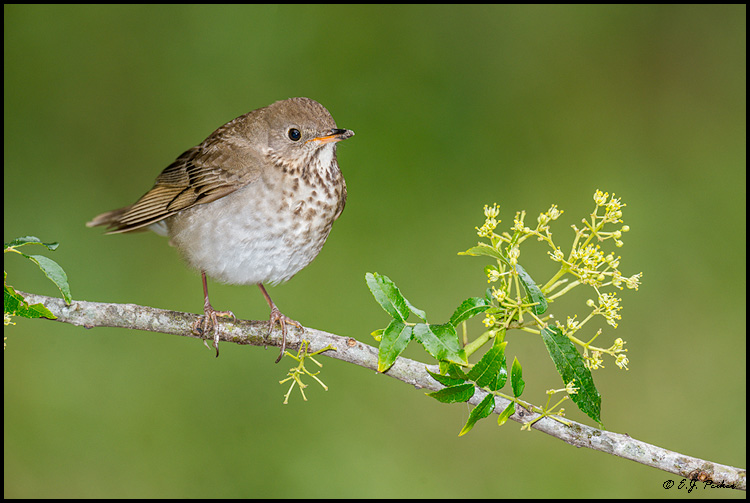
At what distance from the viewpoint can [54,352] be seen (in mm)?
5277

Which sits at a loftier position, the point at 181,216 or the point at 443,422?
the point at 181,216

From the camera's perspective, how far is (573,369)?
7.16 ft

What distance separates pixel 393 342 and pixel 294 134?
5.34 feet

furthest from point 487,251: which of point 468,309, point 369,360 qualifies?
point 369,360

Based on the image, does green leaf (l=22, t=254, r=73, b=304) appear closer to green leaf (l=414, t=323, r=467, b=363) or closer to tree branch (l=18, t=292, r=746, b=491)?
tree branch (l=18, t=292, r=746, b=491)

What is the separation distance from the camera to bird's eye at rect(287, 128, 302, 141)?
11.6 feet

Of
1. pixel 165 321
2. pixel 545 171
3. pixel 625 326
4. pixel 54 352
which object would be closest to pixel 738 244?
pixel 625 326

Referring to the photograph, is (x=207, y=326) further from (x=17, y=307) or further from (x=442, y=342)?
(x=442, y=342)

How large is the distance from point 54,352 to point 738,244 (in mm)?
5254

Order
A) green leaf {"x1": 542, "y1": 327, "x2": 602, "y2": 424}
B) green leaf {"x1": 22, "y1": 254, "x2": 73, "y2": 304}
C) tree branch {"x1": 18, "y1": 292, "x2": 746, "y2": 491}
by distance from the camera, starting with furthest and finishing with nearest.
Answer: green leaf {"x1": 22, "y1": 254, "x2": 73, "y2": 304}
tree branch {"x1": 18, "y1": 292, "x2": 746, "y2": 491}
green leaf {"x1": 542, "y1": 327, "x2": 602, "y2": 424}

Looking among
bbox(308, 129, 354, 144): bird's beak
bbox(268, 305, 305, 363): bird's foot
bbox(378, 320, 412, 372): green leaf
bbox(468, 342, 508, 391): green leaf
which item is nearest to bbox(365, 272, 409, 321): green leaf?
bbox(378, 320, 412, 372): green leaf

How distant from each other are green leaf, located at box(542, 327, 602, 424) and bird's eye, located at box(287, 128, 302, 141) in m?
1.79

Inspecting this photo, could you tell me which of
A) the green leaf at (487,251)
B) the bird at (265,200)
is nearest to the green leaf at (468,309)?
the green leaf at (487,251)

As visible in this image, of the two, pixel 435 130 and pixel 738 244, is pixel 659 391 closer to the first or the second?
pixel 738 244
